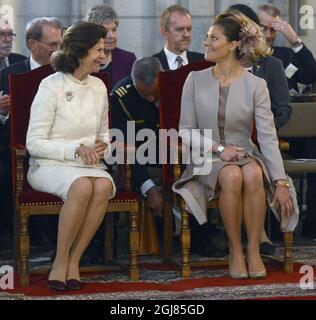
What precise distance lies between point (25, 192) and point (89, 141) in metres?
0.48

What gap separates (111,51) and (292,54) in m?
1.32

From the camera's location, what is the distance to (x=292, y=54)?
845 centimetres

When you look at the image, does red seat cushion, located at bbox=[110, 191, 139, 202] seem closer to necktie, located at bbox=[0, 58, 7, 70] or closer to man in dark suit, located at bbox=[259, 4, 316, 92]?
necktie, located at bbox=[0, 58, 7, 70]

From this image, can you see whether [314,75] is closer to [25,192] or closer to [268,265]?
[268,265]

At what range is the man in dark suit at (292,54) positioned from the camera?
8.37 metres

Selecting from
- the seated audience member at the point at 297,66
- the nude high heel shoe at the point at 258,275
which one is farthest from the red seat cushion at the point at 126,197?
the seated audience member at the point at 297,66

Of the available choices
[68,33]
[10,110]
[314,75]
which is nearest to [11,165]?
[10,110]

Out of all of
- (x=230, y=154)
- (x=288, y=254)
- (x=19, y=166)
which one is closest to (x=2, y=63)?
(x=19, y=166)

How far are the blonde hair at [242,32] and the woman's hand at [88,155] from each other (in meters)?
1.08

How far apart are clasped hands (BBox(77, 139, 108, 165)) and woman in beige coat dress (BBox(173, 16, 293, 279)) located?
0.51 meters

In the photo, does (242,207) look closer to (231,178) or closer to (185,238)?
(231,178)

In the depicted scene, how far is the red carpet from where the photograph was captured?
6508 millimetres

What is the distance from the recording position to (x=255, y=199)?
6.89 metres

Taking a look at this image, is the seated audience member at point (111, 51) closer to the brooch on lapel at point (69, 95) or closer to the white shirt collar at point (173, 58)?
the white shirt collar at point (173, 58)
